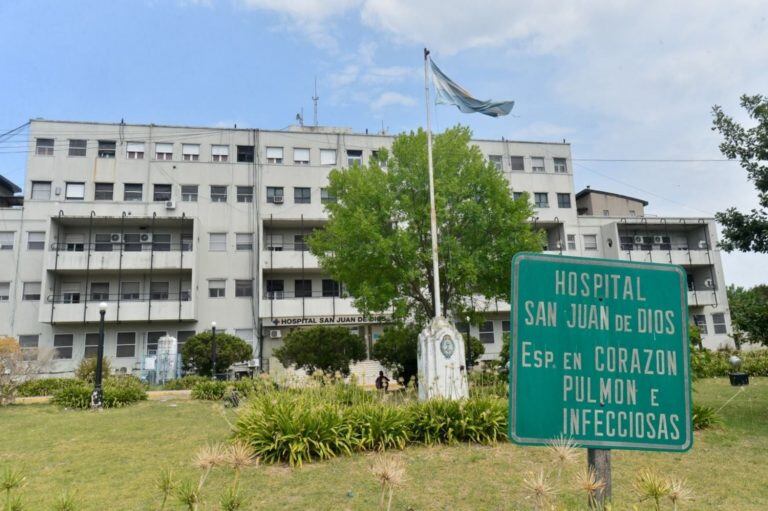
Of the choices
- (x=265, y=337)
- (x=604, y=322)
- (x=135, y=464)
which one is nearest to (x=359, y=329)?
(x=265, y=337)

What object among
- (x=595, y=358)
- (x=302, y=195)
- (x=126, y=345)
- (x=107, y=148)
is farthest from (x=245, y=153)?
(x=595, y=358)

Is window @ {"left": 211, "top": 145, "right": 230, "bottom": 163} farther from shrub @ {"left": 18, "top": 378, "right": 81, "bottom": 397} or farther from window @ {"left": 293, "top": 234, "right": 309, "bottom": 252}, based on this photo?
shrub @ {"left": 18, "top": 378, "right": 81, "bottom": 397}

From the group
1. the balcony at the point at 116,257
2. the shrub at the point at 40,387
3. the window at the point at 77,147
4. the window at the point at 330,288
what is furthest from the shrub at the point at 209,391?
→ the window at the point at 77,147

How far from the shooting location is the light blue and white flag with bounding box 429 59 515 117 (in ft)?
54.1

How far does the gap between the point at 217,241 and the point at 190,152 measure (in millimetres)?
6749

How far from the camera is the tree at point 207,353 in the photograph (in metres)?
27.5

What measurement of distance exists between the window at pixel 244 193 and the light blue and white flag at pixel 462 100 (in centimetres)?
2102

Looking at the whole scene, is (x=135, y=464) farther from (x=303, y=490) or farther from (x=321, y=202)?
(x=321, y=202)

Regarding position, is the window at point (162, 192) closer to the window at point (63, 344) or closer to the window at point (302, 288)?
the window at point (63, 344)

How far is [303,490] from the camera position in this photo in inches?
277

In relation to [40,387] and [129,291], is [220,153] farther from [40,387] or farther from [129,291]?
[40,387]

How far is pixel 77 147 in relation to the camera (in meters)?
34.2

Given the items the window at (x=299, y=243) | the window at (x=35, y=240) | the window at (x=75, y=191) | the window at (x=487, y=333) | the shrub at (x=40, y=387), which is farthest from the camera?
the window at (x=487, y=333)

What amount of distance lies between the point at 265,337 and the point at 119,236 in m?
11.7
